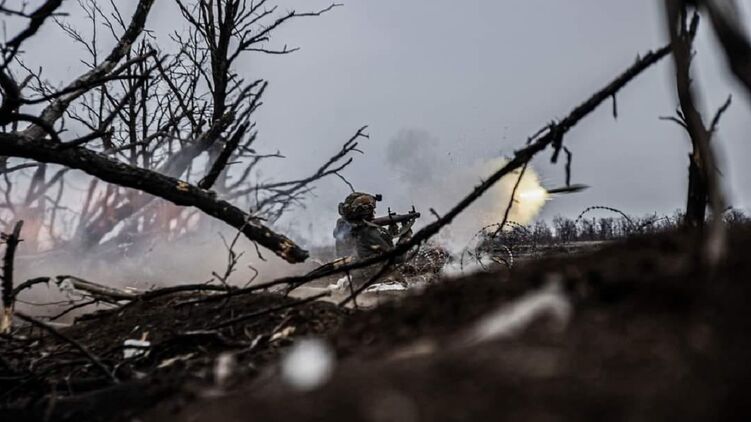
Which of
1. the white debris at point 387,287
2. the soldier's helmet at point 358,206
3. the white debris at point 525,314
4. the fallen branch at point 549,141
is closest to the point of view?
the white debris at point 525,314

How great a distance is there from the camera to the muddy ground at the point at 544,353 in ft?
3.13

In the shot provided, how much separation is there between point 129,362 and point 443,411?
2142 mm

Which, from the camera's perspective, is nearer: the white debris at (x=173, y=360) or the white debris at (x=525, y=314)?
the white debris at (x=525, y=314)

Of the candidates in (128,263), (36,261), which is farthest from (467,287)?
(128,263)

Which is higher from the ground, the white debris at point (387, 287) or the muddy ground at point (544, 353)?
the white debris at point (387, 287)

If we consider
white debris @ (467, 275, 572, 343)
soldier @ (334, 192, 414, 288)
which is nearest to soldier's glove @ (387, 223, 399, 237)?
soldier @ (334, 192, 414, 288)

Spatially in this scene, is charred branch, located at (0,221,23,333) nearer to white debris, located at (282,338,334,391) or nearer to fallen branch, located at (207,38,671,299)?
fallen branch, located at (207,38,671,299)

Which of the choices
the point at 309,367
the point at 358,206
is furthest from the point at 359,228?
the point at 309,367

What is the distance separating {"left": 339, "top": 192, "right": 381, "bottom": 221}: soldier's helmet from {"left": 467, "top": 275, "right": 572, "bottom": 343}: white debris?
9.14 meters

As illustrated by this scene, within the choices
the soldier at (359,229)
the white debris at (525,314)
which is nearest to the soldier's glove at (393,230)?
the soldier at (359,229)

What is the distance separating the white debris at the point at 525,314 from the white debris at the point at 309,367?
353 millimetres

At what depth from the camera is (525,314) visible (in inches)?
51.5

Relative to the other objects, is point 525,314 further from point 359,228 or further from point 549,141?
point 359,228

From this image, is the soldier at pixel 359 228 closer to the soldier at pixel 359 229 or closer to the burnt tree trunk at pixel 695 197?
the soldier at pixel 359 229
